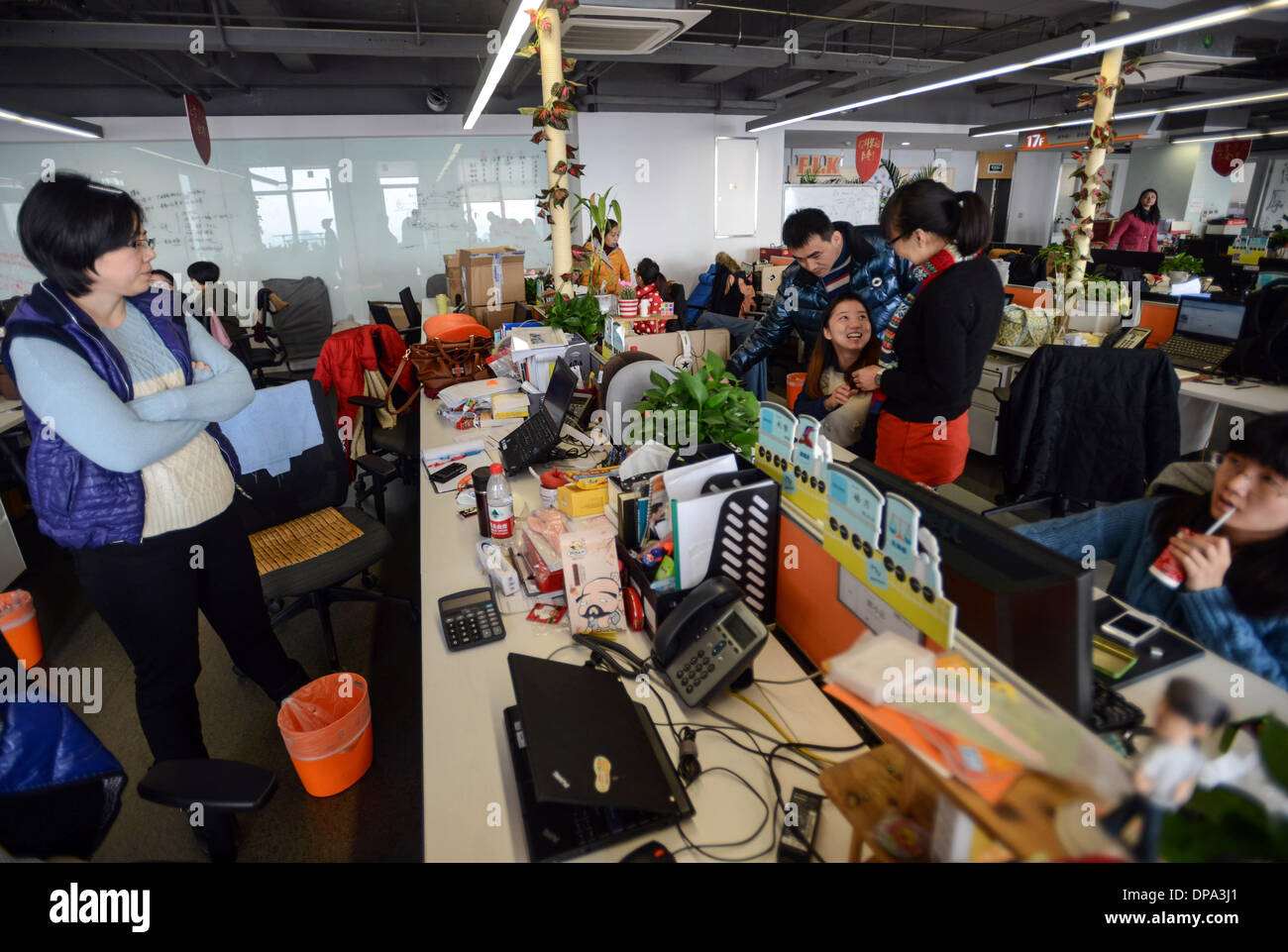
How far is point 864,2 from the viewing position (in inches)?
252

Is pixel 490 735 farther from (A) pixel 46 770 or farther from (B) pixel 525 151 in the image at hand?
(B) pixel 525 151

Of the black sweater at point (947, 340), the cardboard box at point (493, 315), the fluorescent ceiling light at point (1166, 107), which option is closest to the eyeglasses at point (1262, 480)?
the black sweater at point (947, 340)

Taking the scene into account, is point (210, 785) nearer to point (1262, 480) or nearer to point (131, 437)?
point (131, 437)

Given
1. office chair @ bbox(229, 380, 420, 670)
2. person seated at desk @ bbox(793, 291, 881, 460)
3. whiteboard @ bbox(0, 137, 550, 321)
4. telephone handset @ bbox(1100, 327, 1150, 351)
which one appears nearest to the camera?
office chair @ bbox(229, 380, 420, 670)

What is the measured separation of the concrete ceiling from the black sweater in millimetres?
4265

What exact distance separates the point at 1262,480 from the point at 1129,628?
0.39 m

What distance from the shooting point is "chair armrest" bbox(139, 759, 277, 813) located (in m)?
1.18

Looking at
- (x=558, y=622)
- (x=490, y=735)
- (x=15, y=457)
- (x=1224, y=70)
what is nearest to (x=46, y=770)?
(x=490, y=735)

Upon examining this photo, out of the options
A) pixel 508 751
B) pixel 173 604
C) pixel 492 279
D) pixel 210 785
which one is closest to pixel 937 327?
pixel 508 751

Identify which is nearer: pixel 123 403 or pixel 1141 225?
pixel 123 403

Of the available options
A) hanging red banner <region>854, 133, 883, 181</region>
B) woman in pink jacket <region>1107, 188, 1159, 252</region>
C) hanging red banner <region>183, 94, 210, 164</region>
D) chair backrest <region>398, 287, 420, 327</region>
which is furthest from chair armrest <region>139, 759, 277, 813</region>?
woman in pink jacket <region>1107, 188, 1159, 252</region>

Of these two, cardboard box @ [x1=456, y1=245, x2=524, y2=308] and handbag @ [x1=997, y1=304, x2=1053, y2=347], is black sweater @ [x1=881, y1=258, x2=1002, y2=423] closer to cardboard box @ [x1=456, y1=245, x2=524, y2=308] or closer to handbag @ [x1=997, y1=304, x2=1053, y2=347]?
handbag @ [x1=997, y1=304, x2=1053, y2=347]

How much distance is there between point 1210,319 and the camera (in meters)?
4.03
